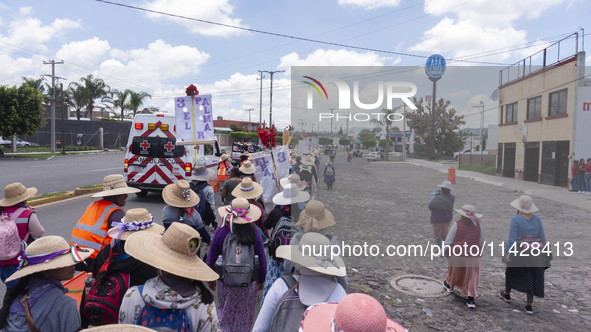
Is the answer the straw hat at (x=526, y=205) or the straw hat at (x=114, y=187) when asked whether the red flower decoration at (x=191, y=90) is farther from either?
the straw hat at (x=526, y=205)

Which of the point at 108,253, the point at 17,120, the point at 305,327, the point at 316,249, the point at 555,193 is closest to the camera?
the point at 305,327

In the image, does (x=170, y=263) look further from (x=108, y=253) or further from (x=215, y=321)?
(x=108, y=253)

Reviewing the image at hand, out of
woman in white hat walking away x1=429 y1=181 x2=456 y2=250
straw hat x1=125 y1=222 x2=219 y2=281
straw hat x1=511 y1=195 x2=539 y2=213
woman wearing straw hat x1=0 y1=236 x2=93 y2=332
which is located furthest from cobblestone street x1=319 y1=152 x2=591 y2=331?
woman wearing straw hat x1=0 y1=236 x2=93 y2=332

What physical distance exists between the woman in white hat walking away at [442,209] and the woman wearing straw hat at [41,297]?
19.5 ft

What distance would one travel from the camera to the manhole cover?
5.42 m

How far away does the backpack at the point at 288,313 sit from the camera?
220cm

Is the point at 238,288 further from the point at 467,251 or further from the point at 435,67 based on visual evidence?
the point at 435,67

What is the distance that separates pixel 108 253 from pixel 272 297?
4.52 feet

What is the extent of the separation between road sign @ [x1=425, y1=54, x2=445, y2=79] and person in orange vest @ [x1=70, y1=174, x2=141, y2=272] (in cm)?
682

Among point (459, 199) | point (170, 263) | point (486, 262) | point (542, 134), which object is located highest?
point (542, 134)

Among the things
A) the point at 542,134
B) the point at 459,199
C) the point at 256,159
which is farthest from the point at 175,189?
the point at 542,134

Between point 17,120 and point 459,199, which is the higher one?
point 17,120

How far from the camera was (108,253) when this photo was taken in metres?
2.84

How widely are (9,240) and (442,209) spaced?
248 inches
